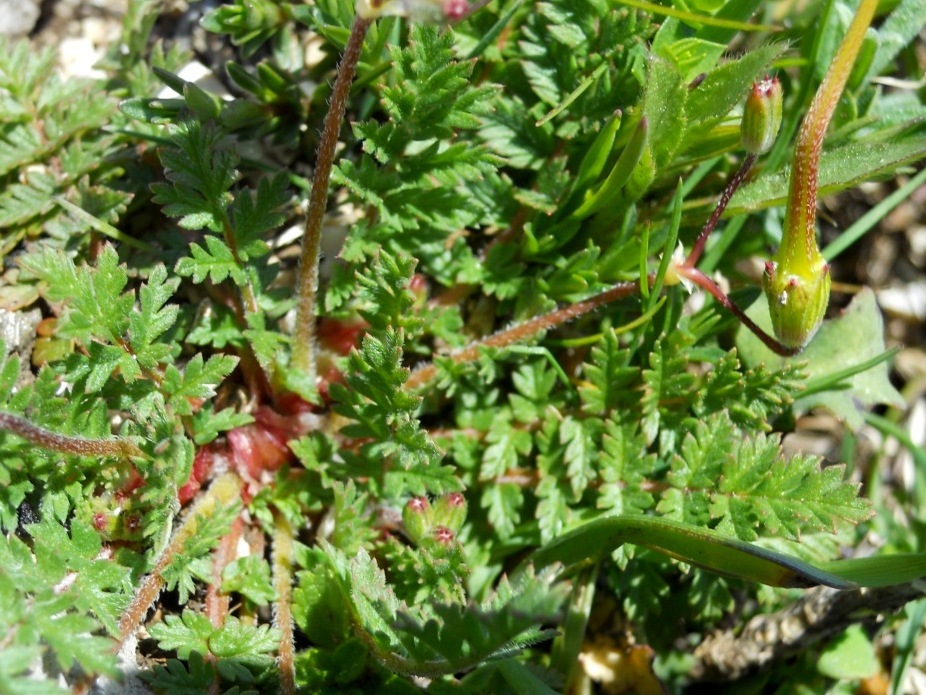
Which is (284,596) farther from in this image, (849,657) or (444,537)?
(849,657)

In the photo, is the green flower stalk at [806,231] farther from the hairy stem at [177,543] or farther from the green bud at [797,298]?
the hairy stem at [177,543]

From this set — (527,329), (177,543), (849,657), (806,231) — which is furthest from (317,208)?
(849,657)

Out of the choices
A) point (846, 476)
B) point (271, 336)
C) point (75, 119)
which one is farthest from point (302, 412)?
point (846, 476)

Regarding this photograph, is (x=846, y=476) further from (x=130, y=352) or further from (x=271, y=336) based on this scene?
(x=130, y=352)

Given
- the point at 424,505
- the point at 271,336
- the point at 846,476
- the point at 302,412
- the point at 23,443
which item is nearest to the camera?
the point at 23,443

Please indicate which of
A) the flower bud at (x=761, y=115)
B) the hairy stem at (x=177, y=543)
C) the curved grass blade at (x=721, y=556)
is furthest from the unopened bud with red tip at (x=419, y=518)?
the flower bud at (x=761, y=115)

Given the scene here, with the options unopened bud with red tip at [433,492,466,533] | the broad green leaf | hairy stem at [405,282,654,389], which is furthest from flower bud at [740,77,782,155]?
the broad green leaf

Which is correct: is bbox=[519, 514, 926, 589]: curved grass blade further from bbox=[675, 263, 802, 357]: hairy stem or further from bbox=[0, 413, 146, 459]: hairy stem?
bbox=[0, 413, 146, 459]: hairy stem
